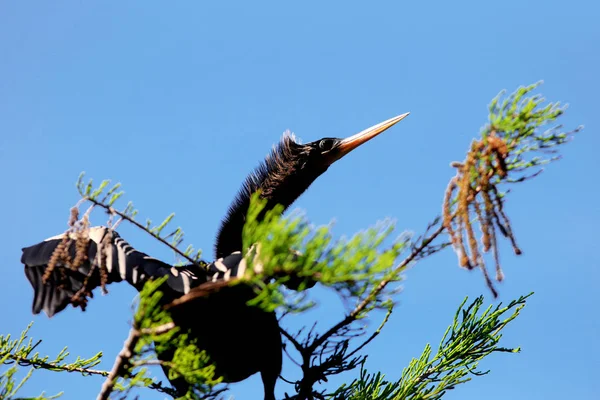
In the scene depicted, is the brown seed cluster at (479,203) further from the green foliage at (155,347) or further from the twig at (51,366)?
the twig at (51,366)

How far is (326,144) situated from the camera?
151 inches

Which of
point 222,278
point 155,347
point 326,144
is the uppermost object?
point 326,144

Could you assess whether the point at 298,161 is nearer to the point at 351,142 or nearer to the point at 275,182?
the point at 275,182

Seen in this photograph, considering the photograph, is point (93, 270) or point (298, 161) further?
point (298, 161)

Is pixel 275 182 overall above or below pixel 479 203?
above

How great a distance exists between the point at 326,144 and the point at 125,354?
207 centimetres

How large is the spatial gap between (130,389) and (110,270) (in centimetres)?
59

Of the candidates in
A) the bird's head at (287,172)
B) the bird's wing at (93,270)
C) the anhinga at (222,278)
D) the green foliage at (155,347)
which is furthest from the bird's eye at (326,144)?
the green foliage at (155,347)

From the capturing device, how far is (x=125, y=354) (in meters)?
2.06

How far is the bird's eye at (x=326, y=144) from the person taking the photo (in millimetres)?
3818

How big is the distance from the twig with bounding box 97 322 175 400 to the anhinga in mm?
337

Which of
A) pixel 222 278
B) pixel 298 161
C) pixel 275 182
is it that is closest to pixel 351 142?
pixel 298 161

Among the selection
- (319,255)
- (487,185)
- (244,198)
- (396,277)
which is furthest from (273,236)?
(244,198)

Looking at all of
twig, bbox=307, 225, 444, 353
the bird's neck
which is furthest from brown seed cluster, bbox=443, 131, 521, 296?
the bird's neck
